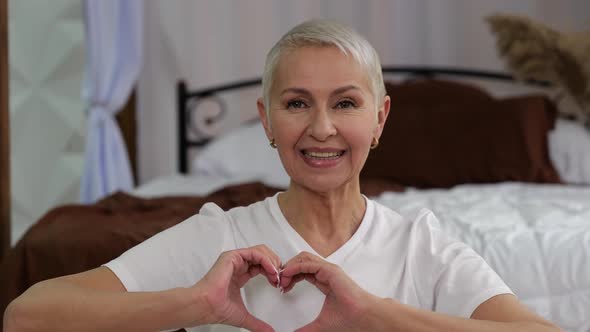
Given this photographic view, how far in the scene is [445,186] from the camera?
3334mm

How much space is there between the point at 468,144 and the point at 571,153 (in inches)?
17.5

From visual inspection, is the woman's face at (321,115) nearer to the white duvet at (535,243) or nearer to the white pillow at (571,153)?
the white duvet at (535,243)

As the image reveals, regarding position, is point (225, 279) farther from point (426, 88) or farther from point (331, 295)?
point (426, 88)

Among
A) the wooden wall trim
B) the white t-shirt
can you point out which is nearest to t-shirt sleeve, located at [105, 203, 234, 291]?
the white t-shirt

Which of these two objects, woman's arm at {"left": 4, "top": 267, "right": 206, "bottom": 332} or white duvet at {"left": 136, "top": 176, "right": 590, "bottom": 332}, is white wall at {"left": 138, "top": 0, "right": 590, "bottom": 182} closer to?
white duvet at {"left": 136, "top": 176, "right": 590, "bottom": 332}

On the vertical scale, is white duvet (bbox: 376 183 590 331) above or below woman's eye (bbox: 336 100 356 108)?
below

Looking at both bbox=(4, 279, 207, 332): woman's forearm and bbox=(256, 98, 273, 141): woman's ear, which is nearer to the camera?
bbox=(4, 279, 207, 332): woman's forearm

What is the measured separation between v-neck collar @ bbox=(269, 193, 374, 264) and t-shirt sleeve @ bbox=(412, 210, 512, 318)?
0.27ft

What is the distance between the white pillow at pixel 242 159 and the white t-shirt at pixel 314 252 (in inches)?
89.9

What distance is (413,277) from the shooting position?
1.26 m

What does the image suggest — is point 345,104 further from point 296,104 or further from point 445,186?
point 445,186

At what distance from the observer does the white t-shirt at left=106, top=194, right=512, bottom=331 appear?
1.20 m

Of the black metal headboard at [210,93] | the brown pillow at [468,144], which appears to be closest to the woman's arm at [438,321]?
the brown pillow at [468,144]

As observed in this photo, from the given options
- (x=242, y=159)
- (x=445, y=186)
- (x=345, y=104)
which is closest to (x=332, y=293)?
(x=345, y=104)
